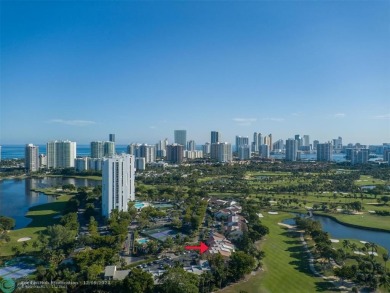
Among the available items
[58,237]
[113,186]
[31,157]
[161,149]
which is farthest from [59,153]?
[58,237]

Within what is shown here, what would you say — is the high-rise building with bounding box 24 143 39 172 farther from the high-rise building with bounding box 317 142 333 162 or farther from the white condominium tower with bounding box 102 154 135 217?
the high-rise building with bounding box 317 142 333 162

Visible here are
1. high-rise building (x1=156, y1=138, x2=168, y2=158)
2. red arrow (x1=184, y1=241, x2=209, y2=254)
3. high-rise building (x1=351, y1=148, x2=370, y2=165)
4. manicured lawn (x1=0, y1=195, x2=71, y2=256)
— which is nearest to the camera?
red arrow (x1=184, y1=241, x2=209, y2=254)

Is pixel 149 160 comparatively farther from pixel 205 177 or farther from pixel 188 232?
pixel 188 232

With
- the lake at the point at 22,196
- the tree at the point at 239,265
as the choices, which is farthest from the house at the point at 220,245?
the lake at the point at 22,196

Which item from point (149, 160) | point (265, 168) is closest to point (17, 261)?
point (265, 168)

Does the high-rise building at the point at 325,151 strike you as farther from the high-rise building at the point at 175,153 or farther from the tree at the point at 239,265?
the tree at the point at 239,265

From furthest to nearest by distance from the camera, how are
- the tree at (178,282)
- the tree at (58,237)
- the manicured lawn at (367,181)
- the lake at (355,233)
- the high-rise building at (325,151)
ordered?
the high-rise building at (325,151) < the manicured lawn at (367,181) < the lake at (355,233) < the tree at (58,237) < the tree at (178,282)

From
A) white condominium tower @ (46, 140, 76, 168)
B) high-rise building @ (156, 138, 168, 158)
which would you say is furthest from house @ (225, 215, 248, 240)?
high-rise building @ (156, 138, 168, 158)
